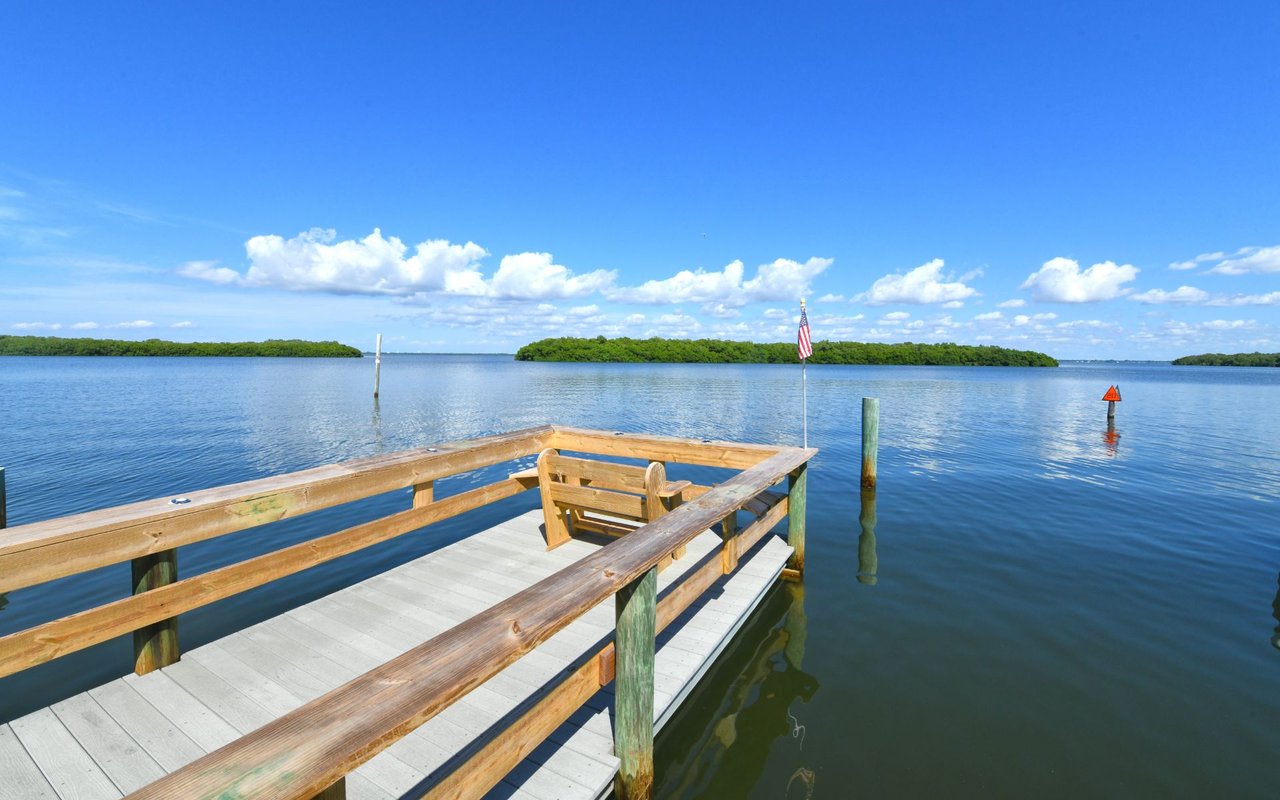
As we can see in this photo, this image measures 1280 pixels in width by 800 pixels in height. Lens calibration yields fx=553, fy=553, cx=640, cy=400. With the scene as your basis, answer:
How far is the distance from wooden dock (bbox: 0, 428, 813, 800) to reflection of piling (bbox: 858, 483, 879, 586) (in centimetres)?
297

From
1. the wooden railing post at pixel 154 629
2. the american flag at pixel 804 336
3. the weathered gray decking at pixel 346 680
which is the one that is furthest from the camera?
the american flag at pixel 804 336

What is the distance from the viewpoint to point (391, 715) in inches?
68.6

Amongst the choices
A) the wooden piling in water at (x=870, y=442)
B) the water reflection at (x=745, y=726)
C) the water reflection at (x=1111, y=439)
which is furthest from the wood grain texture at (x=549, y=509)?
the water reflection at (x=1111, y=439)

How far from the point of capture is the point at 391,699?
5.91 ft

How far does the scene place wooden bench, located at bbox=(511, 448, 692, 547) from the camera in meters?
5.28

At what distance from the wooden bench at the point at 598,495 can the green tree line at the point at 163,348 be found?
155671 mm

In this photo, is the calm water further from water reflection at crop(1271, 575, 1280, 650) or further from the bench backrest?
the bench backrest

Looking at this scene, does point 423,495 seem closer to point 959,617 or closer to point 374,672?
point 374,672

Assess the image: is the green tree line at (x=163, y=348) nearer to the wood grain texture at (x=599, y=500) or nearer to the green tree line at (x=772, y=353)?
the green tree line at (x=772, y=353)

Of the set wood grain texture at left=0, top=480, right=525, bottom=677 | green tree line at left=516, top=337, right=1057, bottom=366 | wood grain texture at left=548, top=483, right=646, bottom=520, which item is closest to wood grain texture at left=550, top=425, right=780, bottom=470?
wood grain texture at left=548, top=483, right=646, bottom=520

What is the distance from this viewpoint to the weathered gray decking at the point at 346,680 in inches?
113

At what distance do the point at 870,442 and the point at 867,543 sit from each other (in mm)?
3706

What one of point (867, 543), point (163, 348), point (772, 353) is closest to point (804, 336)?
point (867, 543)

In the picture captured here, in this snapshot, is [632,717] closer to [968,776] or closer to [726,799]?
[726,799]
